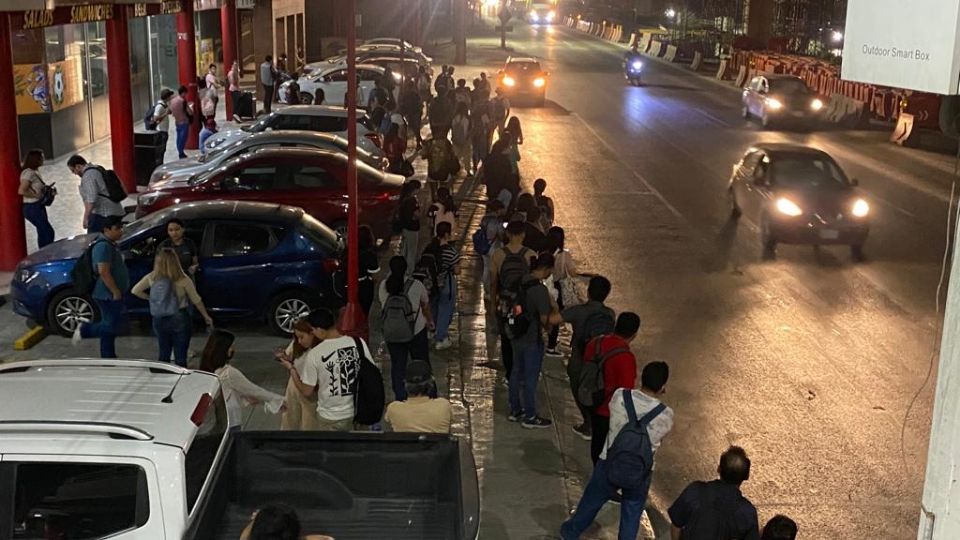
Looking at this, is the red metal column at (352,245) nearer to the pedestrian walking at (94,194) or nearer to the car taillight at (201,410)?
the pedestrian walking at (94,194)

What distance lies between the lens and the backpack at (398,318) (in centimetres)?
1022

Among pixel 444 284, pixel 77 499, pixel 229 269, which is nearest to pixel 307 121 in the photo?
pixel 229 269

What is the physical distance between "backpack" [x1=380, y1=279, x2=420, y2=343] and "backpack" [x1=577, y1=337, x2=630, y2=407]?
2179mm

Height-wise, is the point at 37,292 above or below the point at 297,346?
below

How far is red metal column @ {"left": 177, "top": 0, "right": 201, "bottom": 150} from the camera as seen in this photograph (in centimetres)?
2698

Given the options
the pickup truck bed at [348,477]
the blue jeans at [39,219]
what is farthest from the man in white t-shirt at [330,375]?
the blue jeans at [39,219]

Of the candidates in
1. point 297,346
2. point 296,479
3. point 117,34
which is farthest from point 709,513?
point 117,34

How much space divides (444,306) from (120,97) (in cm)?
1070

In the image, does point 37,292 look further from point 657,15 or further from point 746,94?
point 657,15

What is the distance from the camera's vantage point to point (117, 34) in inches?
806

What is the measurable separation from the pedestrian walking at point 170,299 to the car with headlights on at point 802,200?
33.1 ft

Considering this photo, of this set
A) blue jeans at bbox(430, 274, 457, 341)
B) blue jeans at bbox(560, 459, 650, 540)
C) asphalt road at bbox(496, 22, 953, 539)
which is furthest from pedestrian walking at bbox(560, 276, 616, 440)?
blue jeans at bbox(430, 274, 457, 341)

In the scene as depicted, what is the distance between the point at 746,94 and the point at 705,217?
16.9 metres

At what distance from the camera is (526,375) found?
33.9 feet
